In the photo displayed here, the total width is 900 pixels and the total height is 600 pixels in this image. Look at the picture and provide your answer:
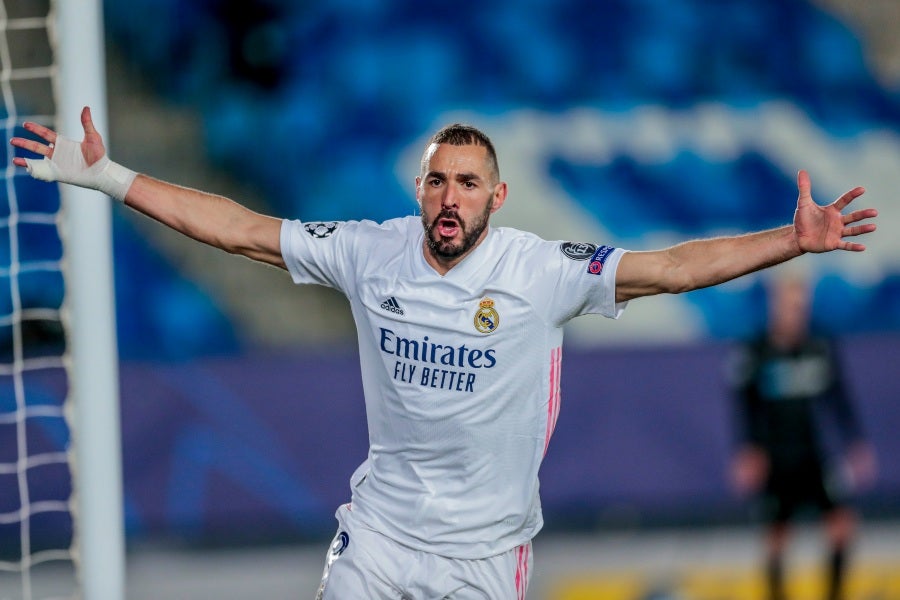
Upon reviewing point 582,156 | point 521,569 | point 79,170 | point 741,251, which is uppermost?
point 582,156

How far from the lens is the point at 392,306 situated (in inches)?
162

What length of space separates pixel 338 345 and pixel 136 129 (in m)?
A: 2.21

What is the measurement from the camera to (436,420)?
405cm

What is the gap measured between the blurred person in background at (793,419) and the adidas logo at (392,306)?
487 cm

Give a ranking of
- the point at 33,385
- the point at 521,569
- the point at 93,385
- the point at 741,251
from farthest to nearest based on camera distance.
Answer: the point at 33,385 → the point at 93,385 → the point at 521,569 → the point at 741,251

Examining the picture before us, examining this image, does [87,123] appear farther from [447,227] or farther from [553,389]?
[553,389]

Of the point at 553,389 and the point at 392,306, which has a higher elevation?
the point at 392,306

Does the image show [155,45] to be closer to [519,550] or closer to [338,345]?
[338,345]

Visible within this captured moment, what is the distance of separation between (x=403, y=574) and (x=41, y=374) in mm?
4748

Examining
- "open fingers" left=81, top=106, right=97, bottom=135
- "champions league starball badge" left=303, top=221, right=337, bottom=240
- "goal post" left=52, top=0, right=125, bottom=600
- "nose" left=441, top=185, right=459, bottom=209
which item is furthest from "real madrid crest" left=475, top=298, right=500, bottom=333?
"goal post" left=52, top=0, right=125, bottom=600

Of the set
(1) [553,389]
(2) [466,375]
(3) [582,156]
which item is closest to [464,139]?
(2) [466,375]

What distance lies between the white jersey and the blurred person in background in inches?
181

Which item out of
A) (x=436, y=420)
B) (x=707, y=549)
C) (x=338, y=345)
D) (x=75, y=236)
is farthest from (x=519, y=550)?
(x=338, y=345)

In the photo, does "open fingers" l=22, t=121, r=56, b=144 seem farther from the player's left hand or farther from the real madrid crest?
the player's left hand
